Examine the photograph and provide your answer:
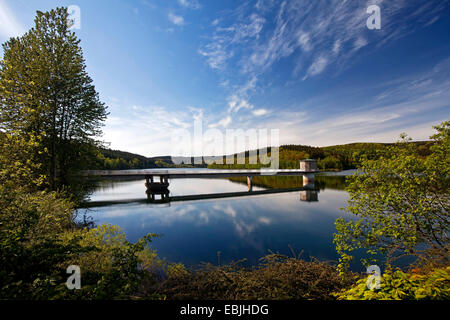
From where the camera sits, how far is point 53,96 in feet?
44.0

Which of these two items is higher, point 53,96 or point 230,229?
point 53,96

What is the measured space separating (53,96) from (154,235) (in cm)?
1731

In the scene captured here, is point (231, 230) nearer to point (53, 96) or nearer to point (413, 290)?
point (413, 290)

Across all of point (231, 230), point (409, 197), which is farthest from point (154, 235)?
point (231, 230)

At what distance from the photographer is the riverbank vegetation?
2.79 meters

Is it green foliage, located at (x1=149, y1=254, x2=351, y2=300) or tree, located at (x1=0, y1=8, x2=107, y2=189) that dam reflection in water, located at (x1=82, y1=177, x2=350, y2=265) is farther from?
tree, located at (x1=0, y1=8, x2=107, y2=189)

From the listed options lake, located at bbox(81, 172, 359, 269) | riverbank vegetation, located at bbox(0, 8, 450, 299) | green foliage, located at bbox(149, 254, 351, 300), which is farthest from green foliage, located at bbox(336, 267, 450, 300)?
lake, located at bbox(81, 172, 359, 269)

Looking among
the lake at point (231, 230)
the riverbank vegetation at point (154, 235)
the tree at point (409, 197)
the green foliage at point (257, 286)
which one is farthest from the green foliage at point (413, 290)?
the lake at point (231, 230)

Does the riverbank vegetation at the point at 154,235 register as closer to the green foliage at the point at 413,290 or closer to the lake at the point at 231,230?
the green foliage at the point at 413,290
